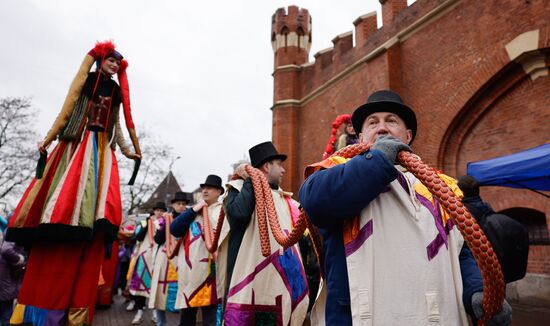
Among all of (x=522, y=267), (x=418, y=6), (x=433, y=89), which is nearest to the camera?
(x=522, y=267)

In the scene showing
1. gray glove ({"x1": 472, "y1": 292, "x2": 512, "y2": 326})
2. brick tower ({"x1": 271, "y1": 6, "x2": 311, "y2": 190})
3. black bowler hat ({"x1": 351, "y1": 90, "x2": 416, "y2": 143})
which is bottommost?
gray glove ({"x1": 472, "y1": 292, "x2": 512, "y2": 326})

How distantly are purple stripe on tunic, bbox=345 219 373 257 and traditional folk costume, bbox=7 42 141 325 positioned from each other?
7.79 ft

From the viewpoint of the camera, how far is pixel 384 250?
1.50 m

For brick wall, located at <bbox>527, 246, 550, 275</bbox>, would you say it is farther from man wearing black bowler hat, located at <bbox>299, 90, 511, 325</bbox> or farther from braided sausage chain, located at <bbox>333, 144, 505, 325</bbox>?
braided sausage chain, located at <bbox>333, 144, 505, 325</bbox>

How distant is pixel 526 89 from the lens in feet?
29.0

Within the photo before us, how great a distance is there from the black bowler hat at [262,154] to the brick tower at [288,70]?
43.1 feet

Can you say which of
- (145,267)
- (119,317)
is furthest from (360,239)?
(119,317)

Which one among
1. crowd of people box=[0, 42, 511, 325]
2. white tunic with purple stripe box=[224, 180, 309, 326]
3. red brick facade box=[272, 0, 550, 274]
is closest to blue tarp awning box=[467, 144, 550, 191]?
crowd of people box=[0, 42, 511, 325]

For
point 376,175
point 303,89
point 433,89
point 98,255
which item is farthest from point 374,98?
point 303,89

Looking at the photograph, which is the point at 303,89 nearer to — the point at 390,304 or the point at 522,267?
the point at 522,267

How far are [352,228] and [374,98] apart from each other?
2.77ft

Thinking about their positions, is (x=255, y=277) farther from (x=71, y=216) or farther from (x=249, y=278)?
(x=71, y=216)

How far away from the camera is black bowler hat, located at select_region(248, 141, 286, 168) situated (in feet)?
12.8

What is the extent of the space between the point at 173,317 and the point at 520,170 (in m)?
7.10
